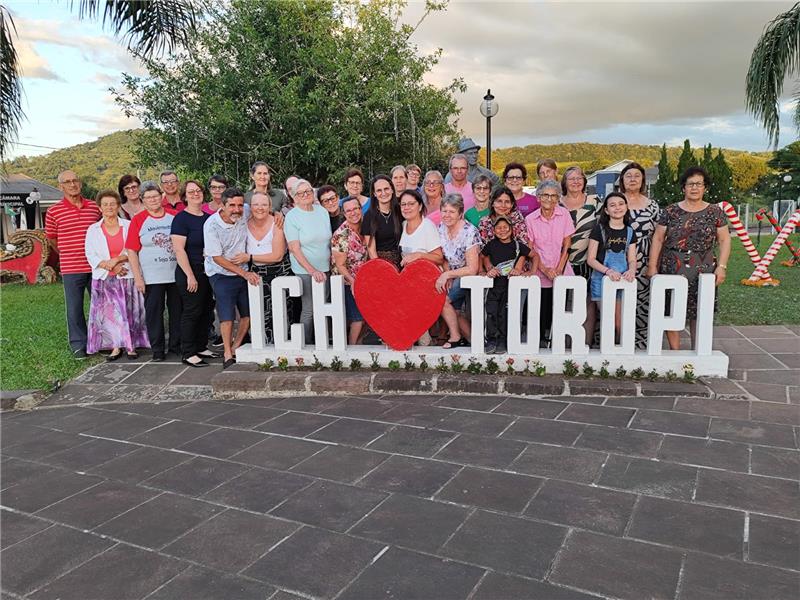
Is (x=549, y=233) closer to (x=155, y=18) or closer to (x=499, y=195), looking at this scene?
(x=499, y=195)

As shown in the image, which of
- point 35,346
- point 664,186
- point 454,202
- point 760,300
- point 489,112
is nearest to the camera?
point 454,202

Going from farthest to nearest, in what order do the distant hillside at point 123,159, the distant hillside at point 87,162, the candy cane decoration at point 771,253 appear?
the distant hillside at point 87,162
the distant hillside at point 123,159
the candy cane decoration at point 771,253

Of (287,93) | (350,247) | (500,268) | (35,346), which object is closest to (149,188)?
(350,247)

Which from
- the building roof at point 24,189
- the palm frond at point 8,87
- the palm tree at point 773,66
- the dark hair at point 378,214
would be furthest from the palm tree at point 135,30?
the building roof at point 24,189

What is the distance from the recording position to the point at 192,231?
544 centimetres

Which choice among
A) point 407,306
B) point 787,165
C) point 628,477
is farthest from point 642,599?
point 787,165

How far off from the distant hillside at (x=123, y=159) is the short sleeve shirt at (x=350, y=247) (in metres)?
2.28

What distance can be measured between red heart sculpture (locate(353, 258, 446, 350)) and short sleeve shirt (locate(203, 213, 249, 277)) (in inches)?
45.9

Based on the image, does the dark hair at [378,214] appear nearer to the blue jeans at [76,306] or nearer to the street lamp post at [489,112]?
the blue jeans at [76,306]

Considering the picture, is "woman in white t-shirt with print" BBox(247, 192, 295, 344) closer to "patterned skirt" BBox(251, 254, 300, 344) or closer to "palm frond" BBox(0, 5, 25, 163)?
"patterned skirt" BBox(251, 254, 300, 344)

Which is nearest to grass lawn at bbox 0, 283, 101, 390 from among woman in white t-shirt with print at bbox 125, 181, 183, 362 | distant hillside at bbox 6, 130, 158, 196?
woman in white t-shirt with print at bbox 125, 181, 183, 362

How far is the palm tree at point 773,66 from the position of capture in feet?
28.8

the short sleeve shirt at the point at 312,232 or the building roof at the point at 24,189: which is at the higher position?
the building roof at the point at 24,189

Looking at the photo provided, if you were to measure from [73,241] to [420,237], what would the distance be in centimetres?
358
